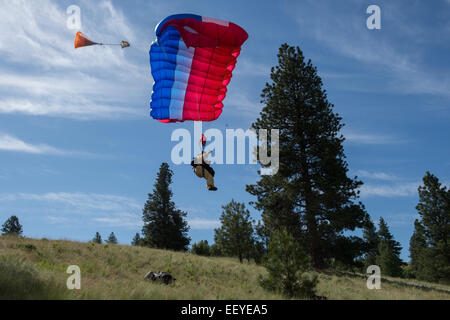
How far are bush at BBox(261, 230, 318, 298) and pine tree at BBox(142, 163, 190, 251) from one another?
23.8 meters

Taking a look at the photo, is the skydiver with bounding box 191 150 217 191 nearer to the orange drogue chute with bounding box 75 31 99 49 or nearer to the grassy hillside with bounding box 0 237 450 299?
the grassy hillside with bounding box 0 237 450 299

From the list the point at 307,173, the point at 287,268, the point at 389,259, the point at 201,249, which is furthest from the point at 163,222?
the point at 389,259

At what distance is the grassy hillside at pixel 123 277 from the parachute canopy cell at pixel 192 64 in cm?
647

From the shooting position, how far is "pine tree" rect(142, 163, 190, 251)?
34.8m

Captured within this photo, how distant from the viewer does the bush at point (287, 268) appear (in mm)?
11758

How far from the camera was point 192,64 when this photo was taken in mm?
12586

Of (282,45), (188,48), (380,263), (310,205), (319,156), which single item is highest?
(282,45)

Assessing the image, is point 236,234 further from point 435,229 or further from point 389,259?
point 389,259

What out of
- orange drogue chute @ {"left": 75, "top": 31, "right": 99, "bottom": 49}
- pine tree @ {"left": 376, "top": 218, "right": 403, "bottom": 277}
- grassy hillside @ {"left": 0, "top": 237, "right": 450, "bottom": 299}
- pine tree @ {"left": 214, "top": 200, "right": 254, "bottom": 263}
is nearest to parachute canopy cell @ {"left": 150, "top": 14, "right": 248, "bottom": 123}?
orange drogue chute @ {"left": 75, "top": 31, "right": 99, "bottom": 49}

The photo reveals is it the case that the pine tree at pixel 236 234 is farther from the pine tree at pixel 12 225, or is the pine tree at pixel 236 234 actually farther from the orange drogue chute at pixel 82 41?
the pine tree at pixel 12 225
